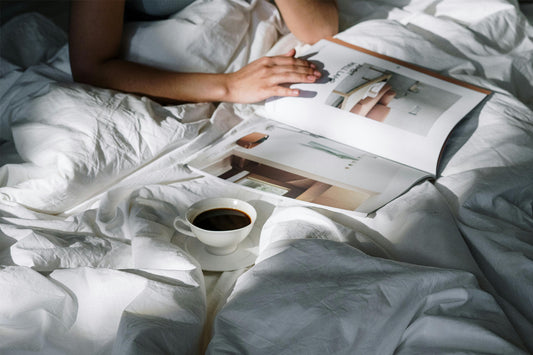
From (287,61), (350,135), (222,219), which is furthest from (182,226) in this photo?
(287,61)

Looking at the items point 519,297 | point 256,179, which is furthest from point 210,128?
point 519,297

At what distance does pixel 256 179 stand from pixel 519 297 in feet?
1.26

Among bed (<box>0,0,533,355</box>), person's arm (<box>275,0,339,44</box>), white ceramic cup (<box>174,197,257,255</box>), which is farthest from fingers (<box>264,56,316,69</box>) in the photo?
white ceramic cup (<box>174,197,257,255</box>)

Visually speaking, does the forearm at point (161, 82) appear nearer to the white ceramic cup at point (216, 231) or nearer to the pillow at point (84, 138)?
the pillow at point (84, 138)

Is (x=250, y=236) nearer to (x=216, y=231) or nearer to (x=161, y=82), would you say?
(x=216, y=231)

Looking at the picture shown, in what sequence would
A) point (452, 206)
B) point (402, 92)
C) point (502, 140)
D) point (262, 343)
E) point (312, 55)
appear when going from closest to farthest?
point (262, 343), point (452, 206), point (502, 140), point (402, 92), point (312, 55)

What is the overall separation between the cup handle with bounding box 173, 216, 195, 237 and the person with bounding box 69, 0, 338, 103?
0.38 meters

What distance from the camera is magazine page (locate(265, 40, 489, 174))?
0.87 m

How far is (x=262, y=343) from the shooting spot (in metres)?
0.50

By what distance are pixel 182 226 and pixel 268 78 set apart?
408 millimetres

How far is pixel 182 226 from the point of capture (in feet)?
2.28

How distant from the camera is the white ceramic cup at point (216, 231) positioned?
2.09ft

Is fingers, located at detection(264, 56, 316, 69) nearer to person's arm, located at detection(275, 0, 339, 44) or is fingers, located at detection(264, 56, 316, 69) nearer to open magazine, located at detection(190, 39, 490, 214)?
open magazine, located at detection(190, 39, 490, 214)

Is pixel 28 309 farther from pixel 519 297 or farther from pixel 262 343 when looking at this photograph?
pixel 519 297
